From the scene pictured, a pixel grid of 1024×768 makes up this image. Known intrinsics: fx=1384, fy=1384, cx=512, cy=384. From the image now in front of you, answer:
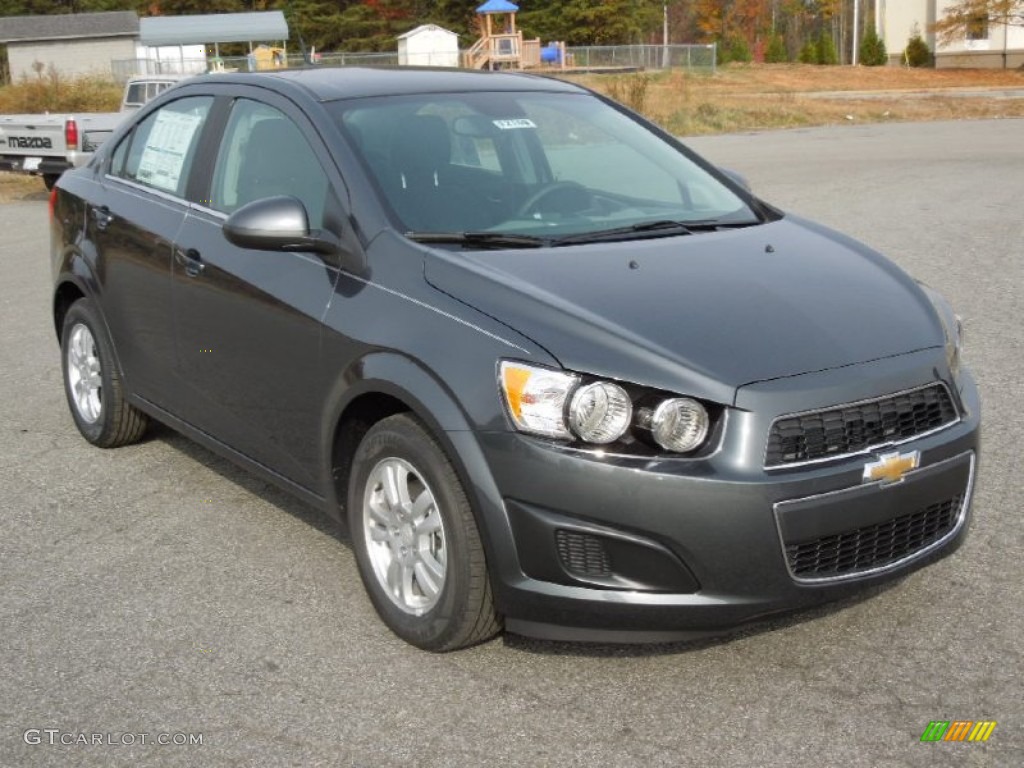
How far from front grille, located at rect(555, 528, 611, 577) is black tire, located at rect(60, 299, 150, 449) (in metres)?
3.09

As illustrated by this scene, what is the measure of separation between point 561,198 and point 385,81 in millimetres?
886

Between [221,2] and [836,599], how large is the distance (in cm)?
8875

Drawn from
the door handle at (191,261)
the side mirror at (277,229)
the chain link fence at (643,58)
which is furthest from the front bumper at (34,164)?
the chain link fence at (643,58)

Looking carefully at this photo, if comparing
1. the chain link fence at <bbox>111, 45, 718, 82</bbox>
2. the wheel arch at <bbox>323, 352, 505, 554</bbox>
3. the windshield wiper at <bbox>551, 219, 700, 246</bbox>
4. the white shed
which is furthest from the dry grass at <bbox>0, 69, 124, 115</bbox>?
the white shed

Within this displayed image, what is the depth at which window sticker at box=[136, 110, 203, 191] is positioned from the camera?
5656 mm

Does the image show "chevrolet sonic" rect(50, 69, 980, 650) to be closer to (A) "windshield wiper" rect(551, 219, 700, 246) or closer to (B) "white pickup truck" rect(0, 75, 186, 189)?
(A) "windshield wiper" rect(551, 219, 700, 246)

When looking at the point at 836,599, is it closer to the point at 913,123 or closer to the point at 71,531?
the point at 71,531

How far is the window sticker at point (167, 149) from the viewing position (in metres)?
5.66

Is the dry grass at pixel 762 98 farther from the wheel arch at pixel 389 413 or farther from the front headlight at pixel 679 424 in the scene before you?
the front headlight at pixel 679 424

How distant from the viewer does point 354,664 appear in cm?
412

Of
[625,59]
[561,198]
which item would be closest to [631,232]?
[561,198]

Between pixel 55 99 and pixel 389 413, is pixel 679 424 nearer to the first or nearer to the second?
pixel 389 413

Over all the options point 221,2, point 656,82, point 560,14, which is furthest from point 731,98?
point 221,2

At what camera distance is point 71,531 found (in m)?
5.38
